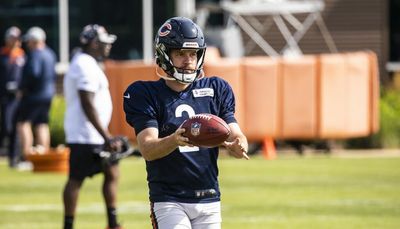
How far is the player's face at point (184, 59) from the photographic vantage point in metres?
6.76

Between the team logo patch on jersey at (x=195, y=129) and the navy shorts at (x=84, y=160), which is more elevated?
the team logo patch on jersey at (x=195, y=129)

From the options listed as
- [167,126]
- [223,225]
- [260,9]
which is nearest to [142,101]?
[167,126]

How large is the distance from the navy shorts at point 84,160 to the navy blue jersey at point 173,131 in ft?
12.8

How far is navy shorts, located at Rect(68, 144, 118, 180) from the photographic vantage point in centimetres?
1080

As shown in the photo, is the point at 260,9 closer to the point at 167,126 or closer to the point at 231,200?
the point at 231,200

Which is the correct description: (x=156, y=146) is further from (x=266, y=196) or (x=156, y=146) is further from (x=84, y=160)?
(x=266, y=196)

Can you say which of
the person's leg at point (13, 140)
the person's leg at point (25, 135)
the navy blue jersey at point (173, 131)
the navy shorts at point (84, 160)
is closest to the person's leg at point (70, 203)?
the navy shorts at point (84, 160)

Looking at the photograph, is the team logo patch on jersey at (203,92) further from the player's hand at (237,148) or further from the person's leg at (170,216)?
the person's leg at (170,216)

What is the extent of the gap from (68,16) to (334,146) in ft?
21.9

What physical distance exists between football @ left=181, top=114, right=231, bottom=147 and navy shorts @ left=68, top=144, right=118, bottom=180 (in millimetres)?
4593

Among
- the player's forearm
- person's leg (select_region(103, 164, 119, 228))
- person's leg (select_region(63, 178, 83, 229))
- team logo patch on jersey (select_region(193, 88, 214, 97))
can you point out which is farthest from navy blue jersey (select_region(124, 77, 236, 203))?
person's leg (select_region(103, 164, 119, 228))

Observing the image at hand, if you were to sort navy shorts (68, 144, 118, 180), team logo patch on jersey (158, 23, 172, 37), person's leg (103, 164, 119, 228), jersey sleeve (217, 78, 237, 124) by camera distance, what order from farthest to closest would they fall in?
person's leg (103, 164, 119, 228) < navy shorts (68, 144, 118, 180) < jersey sleeve (217, 78, 237, 124) < team logo patch on jersey (158, 23, 172, 37)

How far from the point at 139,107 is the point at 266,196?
24.7 ft

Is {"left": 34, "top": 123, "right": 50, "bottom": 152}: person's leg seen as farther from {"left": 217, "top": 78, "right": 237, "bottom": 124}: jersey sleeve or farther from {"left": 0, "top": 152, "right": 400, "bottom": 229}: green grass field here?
{"left": 217, "top": 78, "right": 237, "bottom": 124}: jersey sleeve
